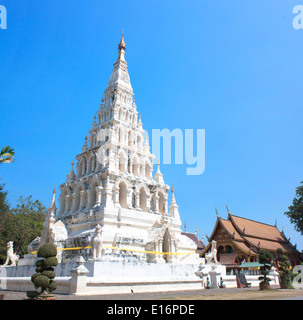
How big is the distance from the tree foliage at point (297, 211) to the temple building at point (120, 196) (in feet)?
65.9

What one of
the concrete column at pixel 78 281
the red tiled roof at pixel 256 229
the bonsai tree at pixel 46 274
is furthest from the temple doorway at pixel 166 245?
the red tiled roof at pixel 256 229

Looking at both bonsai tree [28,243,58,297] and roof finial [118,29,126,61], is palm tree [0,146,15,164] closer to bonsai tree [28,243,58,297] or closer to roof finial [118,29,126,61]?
bonsai tree [28,243,58,297]

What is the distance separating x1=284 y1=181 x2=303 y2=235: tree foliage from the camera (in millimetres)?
38562

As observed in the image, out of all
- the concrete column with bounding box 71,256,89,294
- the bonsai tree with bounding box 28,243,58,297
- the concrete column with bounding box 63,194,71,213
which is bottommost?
the concrete column with bounding box 71,256,89,294

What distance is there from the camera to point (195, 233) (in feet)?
167

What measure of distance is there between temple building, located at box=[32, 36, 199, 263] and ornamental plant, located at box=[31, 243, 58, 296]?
692 centimetres

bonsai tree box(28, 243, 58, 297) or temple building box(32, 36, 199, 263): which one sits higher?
temple building box(32, 36, 199, 263)

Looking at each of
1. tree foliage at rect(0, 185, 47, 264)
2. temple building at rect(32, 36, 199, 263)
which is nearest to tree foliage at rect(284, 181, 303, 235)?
temple building at rect(32, 36, 199, 263)

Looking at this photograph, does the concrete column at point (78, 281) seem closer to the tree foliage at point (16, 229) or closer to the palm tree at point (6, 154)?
the palm tree at point (6, 154)
